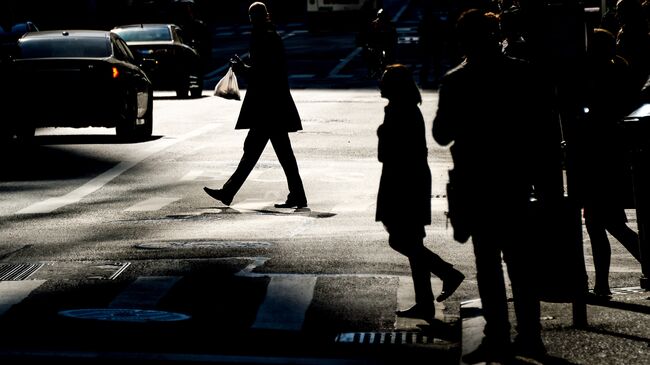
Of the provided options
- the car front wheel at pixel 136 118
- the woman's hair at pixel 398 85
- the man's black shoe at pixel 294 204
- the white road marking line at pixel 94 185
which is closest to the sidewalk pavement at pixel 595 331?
the woman's hair at pixel 398 85

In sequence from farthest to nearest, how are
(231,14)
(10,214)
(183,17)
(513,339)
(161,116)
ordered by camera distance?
(231,14), (183,17), (161,116), (10,214), (513,339)

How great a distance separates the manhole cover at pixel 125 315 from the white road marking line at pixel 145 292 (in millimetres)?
176

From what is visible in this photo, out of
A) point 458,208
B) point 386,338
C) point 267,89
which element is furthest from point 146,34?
point 458,208

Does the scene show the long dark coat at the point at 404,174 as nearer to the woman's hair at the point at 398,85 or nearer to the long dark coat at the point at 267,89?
the woman's hair at the point at 398,85

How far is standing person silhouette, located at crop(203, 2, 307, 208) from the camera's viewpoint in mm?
15500

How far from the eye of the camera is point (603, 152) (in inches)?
397

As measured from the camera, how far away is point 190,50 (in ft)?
116

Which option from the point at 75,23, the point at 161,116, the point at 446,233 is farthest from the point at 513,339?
the point at 75,23

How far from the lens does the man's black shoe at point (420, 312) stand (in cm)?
956

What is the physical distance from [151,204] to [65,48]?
26.8 ft

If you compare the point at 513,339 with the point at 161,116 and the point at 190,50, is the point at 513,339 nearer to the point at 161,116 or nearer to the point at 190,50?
the point at 161,116

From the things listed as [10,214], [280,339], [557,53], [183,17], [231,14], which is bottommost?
[231,14]

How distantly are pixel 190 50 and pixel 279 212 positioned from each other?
67.1ft

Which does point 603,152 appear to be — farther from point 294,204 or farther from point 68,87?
point 68,87
